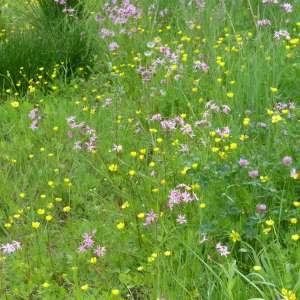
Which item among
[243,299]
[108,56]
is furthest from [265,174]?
[108,56]

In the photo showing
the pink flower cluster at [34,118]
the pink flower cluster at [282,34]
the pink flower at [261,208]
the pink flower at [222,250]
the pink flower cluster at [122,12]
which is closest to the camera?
the pink flower at [222,250]

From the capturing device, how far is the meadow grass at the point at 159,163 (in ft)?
8.23

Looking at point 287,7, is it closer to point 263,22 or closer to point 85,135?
point 263,22

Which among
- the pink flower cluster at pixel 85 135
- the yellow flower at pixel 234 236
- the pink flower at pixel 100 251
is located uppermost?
the pink flower cluster at pixel 85 135

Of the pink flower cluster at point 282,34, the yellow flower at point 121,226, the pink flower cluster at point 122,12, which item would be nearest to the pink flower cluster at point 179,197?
the yellow flower at point 121,226

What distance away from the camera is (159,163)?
3.17 m

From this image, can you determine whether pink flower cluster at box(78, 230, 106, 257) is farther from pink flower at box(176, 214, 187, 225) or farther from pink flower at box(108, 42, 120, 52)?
pink flower at box(108, 42, 120, 52)

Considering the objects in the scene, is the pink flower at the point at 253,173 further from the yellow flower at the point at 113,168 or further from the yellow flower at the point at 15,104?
the yellow flower at the point at 15,104

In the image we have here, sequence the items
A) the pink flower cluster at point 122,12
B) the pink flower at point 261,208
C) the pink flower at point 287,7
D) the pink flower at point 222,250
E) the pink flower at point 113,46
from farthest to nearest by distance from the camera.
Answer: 1. the pink flower cluster at point 122,12
2. the pink flower at point 113,46
3. the pink flower at point 287,7
4. the pink flower at point 261,208
5. the pink flower at point 222,250

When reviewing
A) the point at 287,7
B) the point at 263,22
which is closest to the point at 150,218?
the point at 263,22

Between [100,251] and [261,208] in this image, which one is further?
[100,251]

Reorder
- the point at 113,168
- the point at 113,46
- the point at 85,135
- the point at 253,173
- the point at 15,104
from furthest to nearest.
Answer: the point at 113,46 → the point at 15,104 → the point at 85,135 → the point at 113,168 → the point at 253,173

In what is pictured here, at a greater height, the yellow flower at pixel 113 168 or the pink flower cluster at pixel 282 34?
the pink flower cluster at pixel 282 34

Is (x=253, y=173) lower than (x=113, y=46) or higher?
lower
